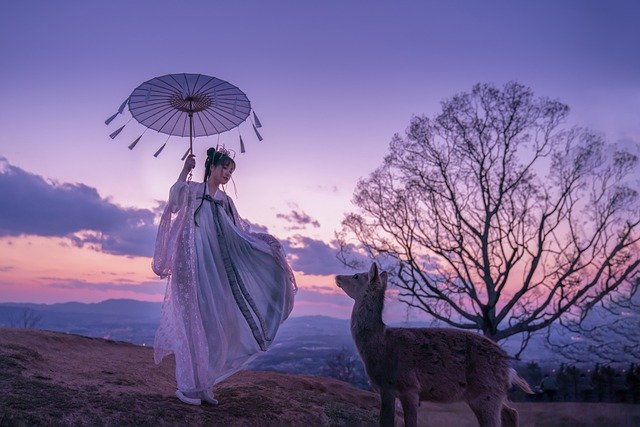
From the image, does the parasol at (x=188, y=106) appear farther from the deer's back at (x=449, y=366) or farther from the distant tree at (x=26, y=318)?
the distant tree at (x=26, y=318)

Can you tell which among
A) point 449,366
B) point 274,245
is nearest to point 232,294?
point 274,245

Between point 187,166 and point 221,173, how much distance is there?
0.52 metres

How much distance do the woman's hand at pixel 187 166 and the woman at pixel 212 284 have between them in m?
0.01

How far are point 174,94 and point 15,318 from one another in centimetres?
2214

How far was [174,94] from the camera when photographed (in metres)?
8.73

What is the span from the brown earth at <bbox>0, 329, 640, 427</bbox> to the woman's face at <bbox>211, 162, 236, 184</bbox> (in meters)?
3.12

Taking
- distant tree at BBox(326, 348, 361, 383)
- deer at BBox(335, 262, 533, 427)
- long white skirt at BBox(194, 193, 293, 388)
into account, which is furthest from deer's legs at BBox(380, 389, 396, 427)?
distant tree at BBox(326, 348, 361, 383)

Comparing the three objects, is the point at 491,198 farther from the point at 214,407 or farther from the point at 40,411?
the point at 40,411

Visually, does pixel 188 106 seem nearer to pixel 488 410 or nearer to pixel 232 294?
pixel 232 294

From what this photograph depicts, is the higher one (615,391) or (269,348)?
(269,348)

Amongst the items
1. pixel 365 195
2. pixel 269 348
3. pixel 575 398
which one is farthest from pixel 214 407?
pixel 575 398

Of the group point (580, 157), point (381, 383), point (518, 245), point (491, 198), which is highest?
point (580, 157)

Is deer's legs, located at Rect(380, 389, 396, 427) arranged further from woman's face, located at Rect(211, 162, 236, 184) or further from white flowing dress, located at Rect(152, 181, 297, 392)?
woman's face, located at Rect(211, 162, 236, 184)

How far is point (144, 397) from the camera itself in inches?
298
